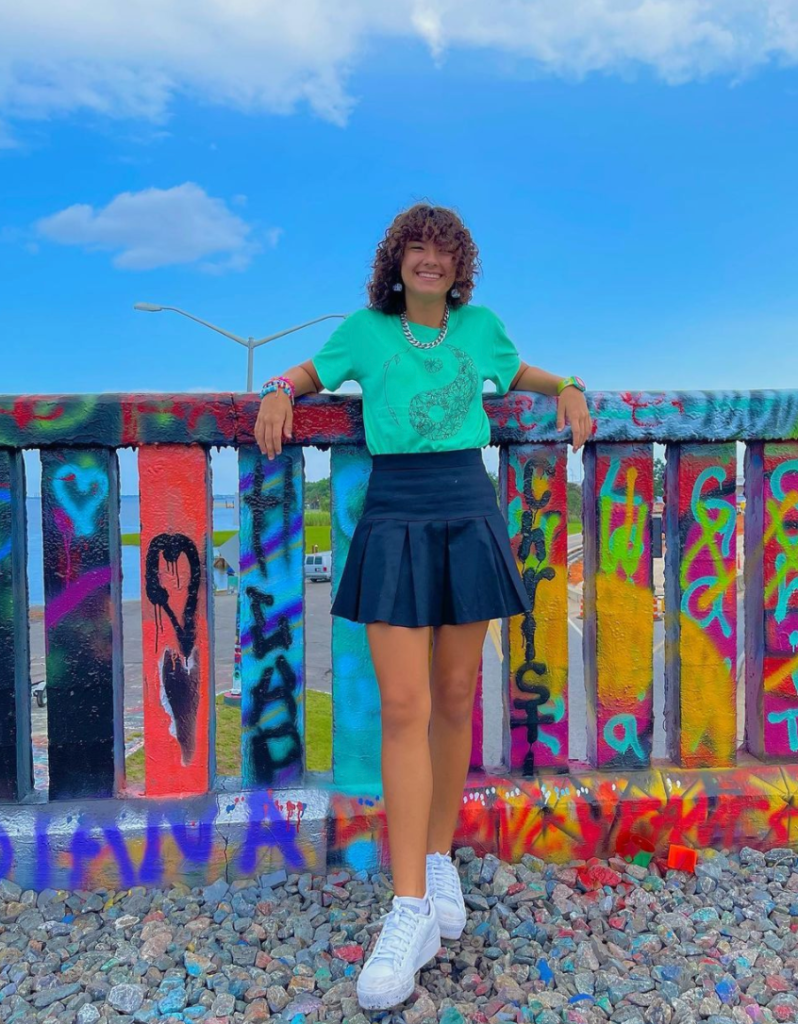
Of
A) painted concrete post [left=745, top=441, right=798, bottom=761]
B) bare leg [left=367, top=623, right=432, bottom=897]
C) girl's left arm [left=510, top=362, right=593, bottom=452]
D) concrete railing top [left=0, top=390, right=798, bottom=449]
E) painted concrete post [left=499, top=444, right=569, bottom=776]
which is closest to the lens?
bare leg [left=367, top=623, right=432, bottom=897]

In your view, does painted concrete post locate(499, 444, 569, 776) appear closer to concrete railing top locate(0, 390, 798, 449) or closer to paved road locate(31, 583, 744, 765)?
concrete railing top locate(0, 390, 798, 449)

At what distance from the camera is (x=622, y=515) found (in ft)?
9.38

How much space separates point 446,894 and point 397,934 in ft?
1.02

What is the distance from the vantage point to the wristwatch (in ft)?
8.55

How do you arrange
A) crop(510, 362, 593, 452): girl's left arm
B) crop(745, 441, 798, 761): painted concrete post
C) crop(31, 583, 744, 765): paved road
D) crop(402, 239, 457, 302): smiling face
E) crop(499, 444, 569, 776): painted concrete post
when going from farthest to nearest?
crop(31, 583, 744, 765): paved road → crop(745, 441, 798, 761): painted concrete post → crop(499, 444, 569, 776): painted concrete post → crop(510, 362, 593, 452): girl's left arm → crop(402, 239, 457, 302): smiling face

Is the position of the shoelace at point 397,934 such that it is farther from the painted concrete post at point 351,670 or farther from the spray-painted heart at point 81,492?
the spray-painted heart at point 81,492

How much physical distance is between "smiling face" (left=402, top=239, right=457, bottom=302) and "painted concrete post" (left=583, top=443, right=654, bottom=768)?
876 mm

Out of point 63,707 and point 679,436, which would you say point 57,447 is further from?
point 679,436

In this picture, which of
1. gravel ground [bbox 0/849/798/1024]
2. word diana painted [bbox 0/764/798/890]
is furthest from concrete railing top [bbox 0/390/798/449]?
gravel ground [bbox 0/849/798/1024]

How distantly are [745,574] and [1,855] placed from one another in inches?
113

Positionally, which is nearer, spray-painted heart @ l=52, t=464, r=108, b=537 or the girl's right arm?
the girl's right arm

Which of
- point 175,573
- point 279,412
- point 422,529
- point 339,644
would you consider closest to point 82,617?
point 175,573

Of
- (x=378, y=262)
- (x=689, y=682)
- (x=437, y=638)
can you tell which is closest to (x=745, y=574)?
(x=689, y=682)

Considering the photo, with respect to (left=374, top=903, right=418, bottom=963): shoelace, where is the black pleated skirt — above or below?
above
